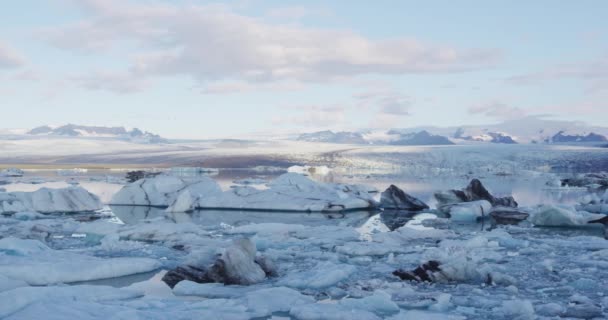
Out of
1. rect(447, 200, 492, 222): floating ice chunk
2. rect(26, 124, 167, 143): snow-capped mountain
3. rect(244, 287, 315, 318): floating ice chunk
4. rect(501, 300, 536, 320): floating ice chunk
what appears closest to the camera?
rect(501, 300, 536, 320): floating ice chunk

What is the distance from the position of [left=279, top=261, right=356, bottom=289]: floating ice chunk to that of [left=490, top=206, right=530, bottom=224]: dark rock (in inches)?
239

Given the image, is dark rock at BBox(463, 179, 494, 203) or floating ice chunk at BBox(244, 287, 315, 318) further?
dark rock at BBox(463, 179, 494, 203)

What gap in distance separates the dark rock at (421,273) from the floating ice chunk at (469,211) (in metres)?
5.72

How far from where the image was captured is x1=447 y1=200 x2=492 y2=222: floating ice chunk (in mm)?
11047

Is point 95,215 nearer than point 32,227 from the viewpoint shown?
No

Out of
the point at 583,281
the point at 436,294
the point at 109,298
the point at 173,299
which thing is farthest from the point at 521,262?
the point at 109,298

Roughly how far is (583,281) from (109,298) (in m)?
3.81

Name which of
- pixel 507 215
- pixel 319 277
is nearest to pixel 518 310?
pixel 319 277

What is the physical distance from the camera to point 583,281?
514 cm

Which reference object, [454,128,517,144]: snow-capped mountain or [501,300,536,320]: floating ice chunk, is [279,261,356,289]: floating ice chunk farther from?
[454,128,517,144]: snow-capped mountain

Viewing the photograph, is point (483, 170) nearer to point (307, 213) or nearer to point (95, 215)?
point (307, 213)

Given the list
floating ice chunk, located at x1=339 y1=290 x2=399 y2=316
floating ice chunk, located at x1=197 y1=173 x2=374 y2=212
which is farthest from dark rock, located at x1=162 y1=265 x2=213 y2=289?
floating ice chunk, located at x1=197 y1=173 x2=374 y2=212

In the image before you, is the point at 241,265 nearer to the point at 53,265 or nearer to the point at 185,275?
the point at 185,275

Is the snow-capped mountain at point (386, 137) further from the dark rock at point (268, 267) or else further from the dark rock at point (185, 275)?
the dark rock at point (185, 275)
